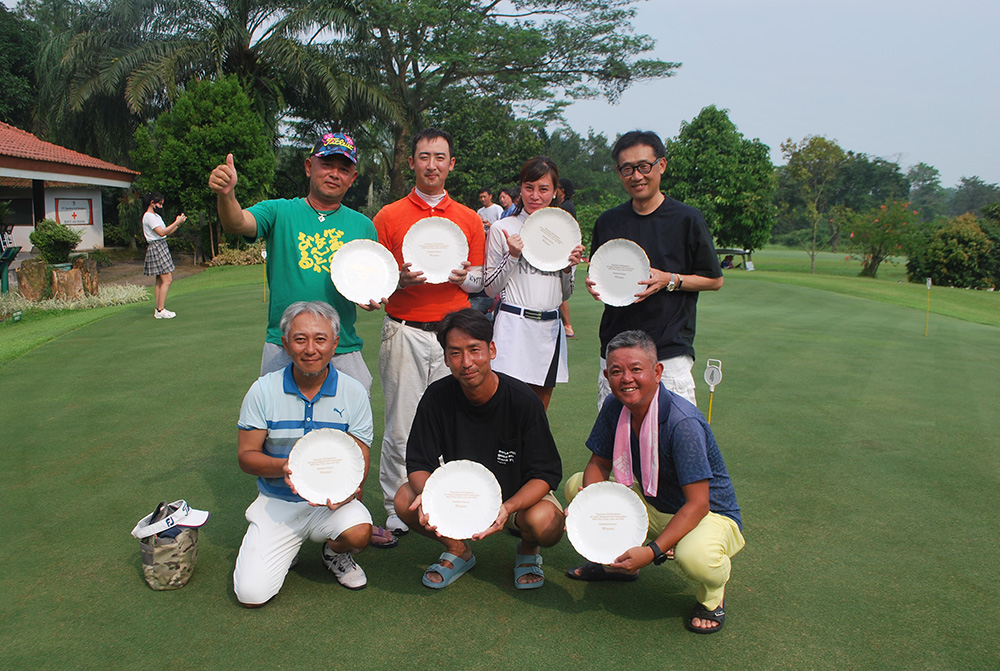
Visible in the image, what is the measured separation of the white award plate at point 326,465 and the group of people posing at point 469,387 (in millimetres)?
65

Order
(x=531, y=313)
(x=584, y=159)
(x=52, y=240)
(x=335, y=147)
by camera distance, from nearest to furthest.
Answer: (x=335, y=147) < (x=531, y=313) < (x=52, y=240) < (x=584, y=159)

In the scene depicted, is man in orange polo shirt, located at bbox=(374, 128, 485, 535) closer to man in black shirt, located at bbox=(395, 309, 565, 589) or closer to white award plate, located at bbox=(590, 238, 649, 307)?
man in black shirt, located at bbox=(395, 309, 565, 589)

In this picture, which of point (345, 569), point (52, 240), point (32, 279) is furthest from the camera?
point (52, 240)

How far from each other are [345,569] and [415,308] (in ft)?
4.58

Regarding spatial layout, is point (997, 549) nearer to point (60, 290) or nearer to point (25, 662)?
point (25, 662)

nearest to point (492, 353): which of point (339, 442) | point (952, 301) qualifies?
point (339, 442)

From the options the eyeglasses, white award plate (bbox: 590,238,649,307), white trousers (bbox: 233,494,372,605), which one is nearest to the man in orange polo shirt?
white trousers (bbox: 233,494,372,605)

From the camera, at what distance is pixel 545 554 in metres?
3.75

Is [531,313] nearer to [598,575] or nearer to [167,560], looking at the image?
[598,575]

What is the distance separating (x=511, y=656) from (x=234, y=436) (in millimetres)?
3299

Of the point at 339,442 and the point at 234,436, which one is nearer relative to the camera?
the point at 339,442

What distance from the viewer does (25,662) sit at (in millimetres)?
2697

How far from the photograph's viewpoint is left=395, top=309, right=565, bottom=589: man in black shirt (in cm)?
328

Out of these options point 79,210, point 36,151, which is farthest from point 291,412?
point 79,210
